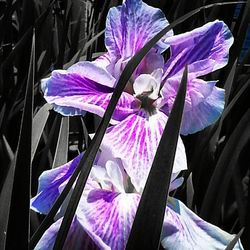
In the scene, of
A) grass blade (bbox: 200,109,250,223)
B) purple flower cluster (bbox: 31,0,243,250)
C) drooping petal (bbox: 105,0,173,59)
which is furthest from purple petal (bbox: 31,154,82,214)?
grass blade (bbox: 200,109,250,223)

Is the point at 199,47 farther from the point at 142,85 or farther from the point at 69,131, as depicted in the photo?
the point at 69,131

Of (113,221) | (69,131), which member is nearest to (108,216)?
(113,221)

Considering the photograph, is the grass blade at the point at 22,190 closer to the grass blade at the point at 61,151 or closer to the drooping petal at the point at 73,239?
the drooping petal at the point at 73,239

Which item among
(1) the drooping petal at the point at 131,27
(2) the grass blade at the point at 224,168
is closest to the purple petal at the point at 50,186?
(1) the drooping petal at the point at 131,27

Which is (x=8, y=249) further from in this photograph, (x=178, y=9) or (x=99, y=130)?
(x=178, y=9)

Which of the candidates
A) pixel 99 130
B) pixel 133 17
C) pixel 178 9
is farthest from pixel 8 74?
pixel 99 130
